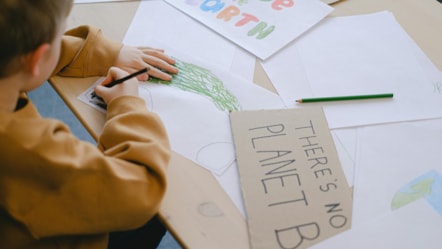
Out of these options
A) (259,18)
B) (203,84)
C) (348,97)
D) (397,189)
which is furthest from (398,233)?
(259,18)

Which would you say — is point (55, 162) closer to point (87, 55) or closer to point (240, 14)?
point (87, 55)

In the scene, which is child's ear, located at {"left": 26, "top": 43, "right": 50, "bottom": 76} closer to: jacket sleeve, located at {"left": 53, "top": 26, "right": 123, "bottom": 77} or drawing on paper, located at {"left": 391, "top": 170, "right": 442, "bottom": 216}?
jacket sleeve, located at {"left": 53, "top": 26, "right": 123, "bottom": 77}

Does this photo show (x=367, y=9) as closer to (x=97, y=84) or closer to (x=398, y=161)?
(x=398, y=161)

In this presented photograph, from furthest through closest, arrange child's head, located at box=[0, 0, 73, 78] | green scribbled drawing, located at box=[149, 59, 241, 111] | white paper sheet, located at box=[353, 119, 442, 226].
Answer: green scribbled drawing, located at box=[149, 59, 241, 111]
white paper sheet, located at box=[353, 119, 442, 226]
child's head, located at box=[0, 0, 73, 78]

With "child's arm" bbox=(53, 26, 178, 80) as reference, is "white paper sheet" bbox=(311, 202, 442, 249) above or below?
below

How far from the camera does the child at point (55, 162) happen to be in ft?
1.72

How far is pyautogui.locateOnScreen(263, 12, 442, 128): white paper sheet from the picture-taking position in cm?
76

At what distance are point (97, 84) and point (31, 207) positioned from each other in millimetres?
262

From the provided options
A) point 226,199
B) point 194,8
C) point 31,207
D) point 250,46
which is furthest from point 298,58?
point 31,207

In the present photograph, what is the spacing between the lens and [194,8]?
3.03 ft

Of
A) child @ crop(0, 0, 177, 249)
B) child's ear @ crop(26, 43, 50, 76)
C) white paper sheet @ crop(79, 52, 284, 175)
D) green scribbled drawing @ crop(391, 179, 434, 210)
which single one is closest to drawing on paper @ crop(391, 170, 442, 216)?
green scribbled drawing @ crop(391, 179, 434, 210)

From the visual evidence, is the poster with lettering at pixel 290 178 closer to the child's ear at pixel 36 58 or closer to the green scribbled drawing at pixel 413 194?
the green scribbled drawing at pixel 413 194

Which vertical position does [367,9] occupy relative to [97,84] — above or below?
above

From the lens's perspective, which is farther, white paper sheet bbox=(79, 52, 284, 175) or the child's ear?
white paper sheet bbox=(79, 52, 284, 175)
